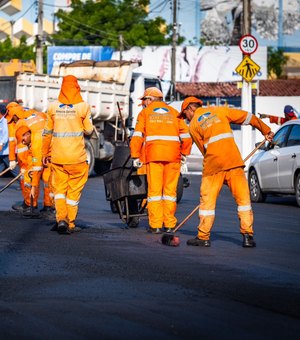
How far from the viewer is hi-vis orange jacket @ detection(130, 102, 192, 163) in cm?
1439

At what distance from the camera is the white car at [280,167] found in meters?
20.1

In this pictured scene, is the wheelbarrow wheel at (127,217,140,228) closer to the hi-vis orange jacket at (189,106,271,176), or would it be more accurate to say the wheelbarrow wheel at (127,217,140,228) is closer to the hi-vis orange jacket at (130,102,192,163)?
the hi-vis orange jacket at (130,102,192,163)

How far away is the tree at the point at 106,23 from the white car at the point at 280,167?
186 ft

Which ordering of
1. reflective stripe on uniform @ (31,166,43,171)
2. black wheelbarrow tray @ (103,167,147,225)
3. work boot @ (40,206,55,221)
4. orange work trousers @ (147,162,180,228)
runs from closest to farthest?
orange work trousers @ (147,162,180,228) → black wheelbarrow tray @ (103,167,147,225) → work boot @ (40,206,55,221) → reflective stripe on uniform @ (31,166,43,171)

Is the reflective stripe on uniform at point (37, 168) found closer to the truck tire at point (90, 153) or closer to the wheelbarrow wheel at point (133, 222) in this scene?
the wheelbarrow wheel at point (133, 222)

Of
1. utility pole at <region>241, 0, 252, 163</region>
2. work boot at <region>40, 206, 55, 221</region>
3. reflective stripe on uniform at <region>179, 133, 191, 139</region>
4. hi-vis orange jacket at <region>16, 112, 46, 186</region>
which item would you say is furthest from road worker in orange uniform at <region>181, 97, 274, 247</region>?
utility pole at <region>241, 0, 252, 163</region>

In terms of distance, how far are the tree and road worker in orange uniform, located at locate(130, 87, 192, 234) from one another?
63.9m

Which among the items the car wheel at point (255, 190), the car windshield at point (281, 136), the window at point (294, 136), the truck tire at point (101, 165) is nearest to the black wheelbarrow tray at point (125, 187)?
the window at point (294, 136)

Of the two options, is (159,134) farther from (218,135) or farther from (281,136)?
(281,136)

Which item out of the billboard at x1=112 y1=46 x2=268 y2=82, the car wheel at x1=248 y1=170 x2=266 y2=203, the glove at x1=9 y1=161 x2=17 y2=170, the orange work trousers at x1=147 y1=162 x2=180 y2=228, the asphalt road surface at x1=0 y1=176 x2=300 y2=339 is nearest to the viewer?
the asphalt road surface at x1=0 y1=176 x2=300 y2=339

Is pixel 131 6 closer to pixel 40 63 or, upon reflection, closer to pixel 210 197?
pixel 40 63

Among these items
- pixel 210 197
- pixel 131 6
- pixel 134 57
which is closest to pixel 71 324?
pixel 210 197

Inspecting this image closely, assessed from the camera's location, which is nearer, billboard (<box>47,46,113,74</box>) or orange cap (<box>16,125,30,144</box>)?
orange cap (<box>16,125,30,144</box>)

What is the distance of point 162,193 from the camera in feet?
47.3
